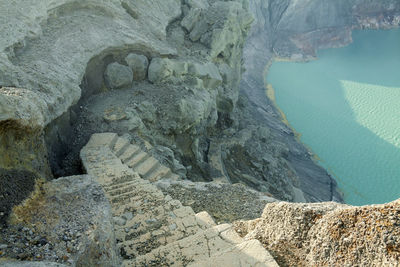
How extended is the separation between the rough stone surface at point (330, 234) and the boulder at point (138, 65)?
9.34 m

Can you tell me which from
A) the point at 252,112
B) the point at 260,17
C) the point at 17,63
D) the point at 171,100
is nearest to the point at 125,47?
the point at 171,100

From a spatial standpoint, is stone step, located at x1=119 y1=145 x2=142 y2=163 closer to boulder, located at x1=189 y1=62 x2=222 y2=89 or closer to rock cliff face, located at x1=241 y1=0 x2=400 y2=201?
boulder, located at x1=189 y1=62 x2=222 y2=89

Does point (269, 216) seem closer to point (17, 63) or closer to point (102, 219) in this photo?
point (102, 219)

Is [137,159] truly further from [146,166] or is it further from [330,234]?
[330,234]

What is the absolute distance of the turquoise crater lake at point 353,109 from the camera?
19.1 metres

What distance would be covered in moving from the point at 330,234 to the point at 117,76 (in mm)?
9873

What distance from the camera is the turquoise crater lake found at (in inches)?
752

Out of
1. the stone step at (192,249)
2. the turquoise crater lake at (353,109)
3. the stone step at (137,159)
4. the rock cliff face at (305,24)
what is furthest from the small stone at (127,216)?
the rock cliff face at (305,24)

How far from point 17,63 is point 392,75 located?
3215 cm

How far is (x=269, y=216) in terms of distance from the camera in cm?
436

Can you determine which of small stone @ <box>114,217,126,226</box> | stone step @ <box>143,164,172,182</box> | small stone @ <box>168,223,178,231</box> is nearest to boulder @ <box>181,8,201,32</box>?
stone step @ <box>143,164,172,182</box>

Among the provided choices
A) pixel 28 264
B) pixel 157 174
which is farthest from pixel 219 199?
pixel 28 264

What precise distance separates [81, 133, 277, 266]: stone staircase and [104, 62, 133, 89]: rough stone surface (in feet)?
10.7

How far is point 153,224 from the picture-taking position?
5.61 m
